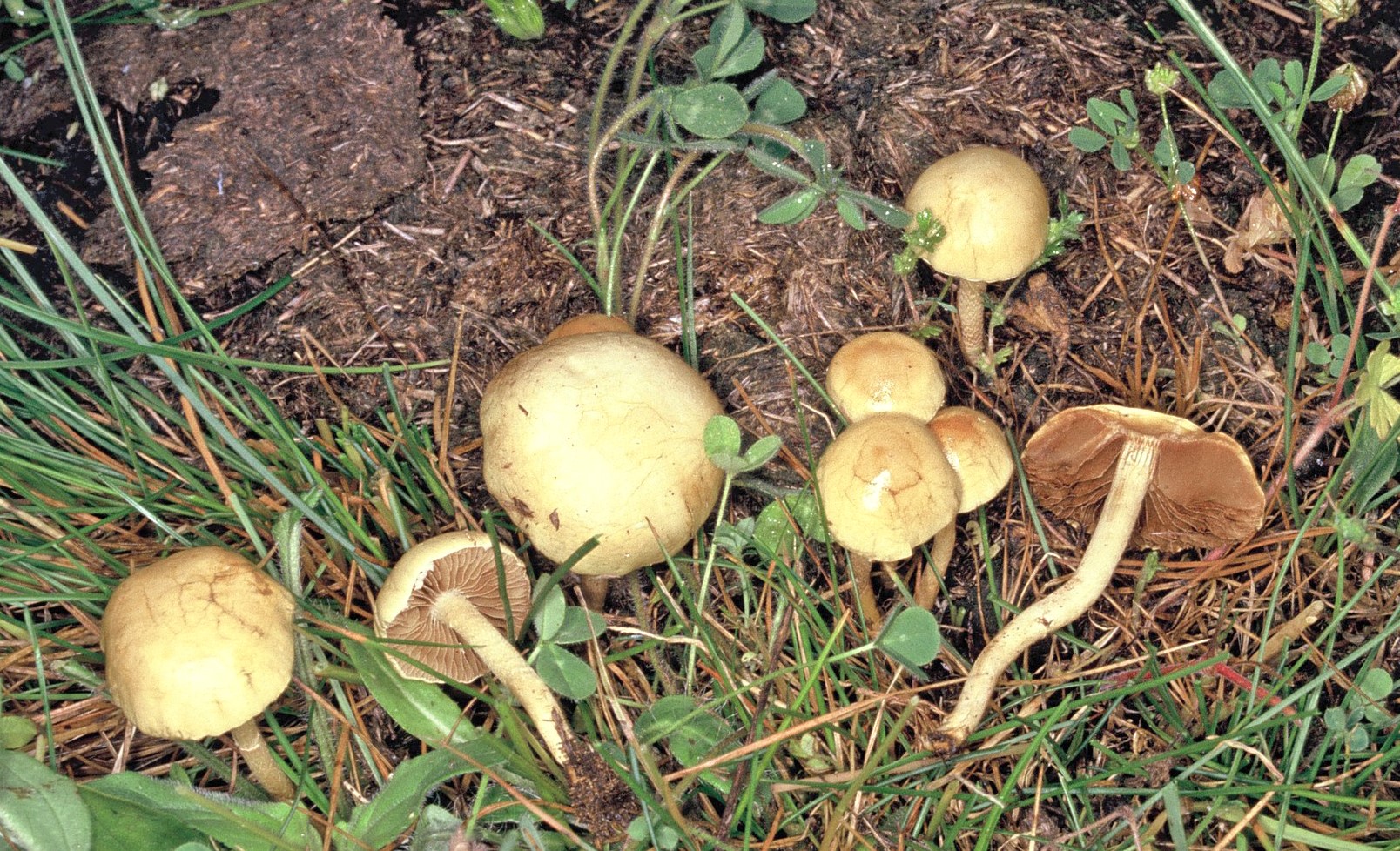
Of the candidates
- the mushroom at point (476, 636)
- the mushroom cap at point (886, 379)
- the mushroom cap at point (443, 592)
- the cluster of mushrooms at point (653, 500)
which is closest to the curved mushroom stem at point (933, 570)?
the cluster of mushrooms at point (653, 500)

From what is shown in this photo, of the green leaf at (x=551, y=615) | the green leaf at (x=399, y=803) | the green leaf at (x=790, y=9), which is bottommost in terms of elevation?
the green leaf at (x=399, y=803)

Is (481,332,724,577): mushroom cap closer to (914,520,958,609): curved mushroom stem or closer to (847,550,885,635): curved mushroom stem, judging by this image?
(847,550,885,635): curved mushroom stem

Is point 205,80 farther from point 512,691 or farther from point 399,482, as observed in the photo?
point 512,691

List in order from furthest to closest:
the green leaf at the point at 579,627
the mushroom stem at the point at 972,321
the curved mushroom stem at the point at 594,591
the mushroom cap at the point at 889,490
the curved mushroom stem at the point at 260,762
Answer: the mushroom stem at the point at 972,321 < the curved mushroom stem at the point at 594,591 < the green leaf at the point at 579,627 < the curved mushroom stem at the point at 260,762 < the mushroom cap at the point at 889,490

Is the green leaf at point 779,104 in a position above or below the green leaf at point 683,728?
above

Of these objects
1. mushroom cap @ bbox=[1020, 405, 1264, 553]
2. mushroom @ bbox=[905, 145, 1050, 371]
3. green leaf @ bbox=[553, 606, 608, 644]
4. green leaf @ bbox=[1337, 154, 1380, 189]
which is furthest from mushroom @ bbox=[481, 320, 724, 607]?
green leaf @ bbox=[1337, 154, 1380, 189]

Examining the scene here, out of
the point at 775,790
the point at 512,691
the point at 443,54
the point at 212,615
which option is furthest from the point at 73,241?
the point at 775,790

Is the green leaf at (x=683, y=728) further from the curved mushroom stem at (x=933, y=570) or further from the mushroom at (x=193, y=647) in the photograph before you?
the mushroom at (x=193, y=647)
